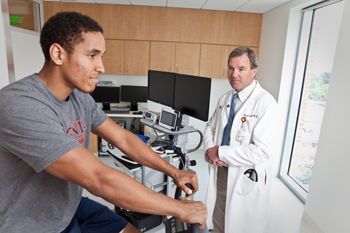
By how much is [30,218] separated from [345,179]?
7.94 ft

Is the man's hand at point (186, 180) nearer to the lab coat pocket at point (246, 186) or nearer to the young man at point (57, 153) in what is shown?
the young man at point (57, 153)

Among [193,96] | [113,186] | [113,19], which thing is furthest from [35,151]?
[113,19]

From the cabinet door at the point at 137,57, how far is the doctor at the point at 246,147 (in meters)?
2.72

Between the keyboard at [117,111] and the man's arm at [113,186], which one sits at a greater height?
the man's arm at [113,186]

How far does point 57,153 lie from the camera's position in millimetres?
757

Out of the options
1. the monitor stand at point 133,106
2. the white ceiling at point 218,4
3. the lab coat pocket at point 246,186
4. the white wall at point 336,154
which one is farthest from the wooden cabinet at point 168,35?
the lab coat pocket at point 246,186

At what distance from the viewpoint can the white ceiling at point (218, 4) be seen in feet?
12.2

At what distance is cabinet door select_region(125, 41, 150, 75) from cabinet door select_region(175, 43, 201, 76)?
552 millimetres

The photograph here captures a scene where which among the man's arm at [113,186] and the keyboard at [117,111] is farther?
the keyboard at [117,111]

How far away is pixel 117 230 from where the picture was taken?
1206 mm

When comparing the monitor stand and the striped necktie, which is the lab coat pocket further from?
the monitor stand

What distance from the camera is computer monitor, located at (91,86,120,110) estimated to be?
4234mm

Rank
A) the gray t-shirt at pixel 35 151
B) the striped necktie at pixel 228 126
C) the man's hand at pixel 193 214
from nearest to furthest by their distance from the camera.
→ the gray t-shirt at pixel 35 151 → the man's hand at pixel 193 214 → the striped necktie at pixel 228 126

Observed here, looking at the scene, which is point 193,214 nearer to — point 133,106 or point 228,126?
point 228,126
